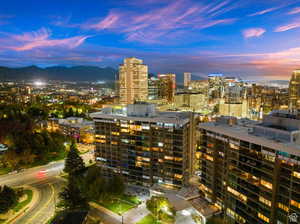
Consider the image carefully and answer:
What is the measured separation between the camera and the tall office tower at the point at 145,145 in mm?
56062

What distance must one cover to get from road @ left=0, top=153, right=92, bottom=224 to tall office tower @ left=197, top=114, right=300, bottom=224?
39019mm

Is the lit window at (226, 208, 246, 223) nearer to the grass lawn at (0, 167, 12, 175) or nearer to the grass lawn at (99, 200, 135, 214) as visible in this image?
the grass lawn at (99, 200, 135, 214)

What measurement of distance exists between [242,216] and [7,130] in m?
97.6

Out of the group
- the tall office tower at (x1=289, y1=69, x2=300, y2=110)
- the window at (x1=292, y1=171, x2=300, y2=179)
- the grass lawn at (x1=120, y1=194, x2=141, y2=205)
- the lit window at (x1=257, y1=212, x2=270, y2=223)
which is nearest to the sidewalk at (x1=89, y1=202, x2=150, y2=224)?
the grass lawn at (x1=120, y1=194, x2=141, y2=205)

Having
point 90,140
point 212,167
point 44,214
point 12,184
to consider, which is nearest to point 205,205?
point 212,167

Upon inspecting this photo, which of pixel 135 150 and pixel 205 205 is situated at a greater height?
pixel 135 150

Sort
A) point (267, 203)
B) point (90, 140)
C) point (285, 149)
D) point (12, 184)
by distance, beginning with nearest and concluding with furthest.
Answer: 1. point (285, 149)
2. point (267, 203)
3. point (12, 184)
4. point (90, 140)

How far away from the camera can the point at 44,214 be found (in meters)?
49.5

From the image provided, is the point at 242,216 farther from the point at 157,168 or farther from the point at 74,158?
the point at 74,158

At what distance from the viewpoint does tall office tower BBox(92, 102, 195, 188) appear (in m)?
56.1

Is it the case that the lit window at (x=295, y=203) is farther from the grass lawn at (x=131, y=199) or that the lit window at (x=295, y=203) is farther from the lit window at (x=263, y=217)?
the grass lawn at (x=131, y=199)

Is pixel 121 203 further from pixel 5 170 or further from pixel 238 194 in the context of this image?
pixel 5 170

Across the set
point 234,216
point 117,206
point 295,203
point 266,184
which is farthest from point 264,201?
point 117,206

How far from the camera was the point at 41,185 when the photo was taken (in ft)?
207
